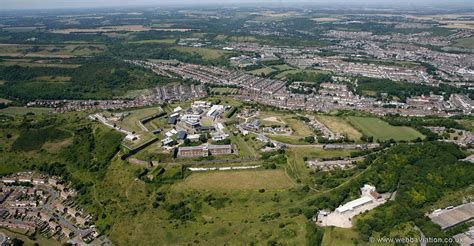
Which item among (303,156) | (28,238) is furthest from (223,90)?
(28,238)

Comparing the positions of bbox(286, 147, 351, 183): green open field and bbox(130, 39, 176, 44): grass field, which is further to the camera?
bbox(130, 39, 176, 44): grass field

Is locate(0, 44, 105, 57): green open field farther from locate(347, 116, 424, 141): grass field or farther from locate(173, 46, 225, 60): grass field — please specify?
locate(347, 116, 424, 141): grass field

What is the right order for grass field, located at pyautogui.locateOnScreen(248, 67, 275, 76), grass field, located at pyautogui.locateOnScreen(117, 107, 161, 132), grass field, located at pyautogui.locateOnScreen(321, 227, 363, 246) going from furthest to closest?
grass field, located at pyautogui.locateOnScreen(248, 67, 275, 76) < grass field, located at pyautogui.locateOnScreen(117, 107, 161, 132) < grass field, located at pyautogui.locateOnScreen(321, 227, 363, 246)

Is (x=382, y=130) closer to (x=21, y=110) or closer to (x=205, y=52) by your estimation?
(x=21, y=110)

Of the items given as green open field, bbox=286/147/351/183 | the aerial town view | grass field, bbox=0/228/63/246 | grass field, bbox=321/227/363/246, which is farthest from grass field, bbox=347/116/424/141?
grass field, bbox=0/228/63/246

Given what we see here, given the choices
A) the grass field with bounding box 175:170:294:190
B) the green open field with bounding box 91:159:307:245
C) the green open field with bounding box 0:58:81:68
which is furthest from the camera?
the green open field with bounding box 0:58:81:68
